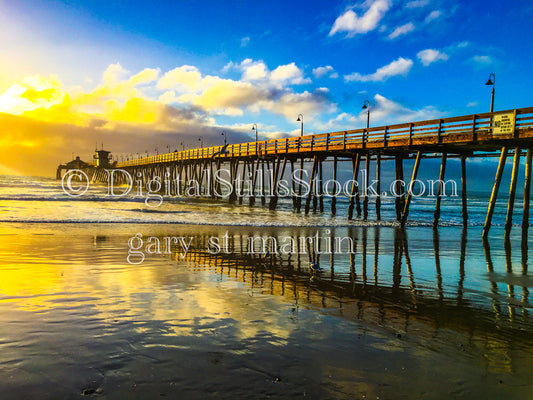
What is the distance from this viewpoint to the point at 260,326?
449cm

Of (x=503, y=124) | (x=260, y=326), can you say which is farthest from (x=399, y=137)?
(x=260, y=326)

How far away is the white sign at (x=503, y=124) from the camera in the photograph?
13.9m

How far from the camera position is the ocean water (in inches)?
124

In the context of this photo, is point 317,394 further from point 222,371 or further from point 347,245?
point 347,245

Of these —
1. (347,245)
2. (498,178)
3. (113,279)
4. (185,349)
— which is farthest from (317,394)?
(498,178)

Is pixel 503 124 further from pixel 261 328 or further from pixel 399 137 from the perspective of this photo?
pixel 261 328

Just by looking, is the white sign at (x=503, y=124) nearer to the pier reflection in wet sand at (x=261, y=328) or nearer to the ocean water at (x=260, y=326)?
the ocean water at (x=260, y=326)

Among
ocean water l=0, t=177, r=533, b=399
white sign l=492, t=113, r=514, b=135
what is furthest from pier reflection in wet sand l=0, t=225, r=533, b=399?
white sign l=492, t=113, r=514, b=135

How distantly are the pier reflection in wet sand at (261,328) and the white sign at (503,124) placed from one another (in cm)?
711

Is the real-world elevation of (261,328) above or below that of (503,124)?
below

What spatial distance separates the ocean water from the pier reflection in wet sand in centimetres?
2

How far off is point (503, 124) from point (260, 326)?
1384 centimetres

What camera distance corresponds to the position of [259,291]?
6199 mm

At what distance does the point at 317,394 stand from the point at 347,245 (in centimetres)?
935
